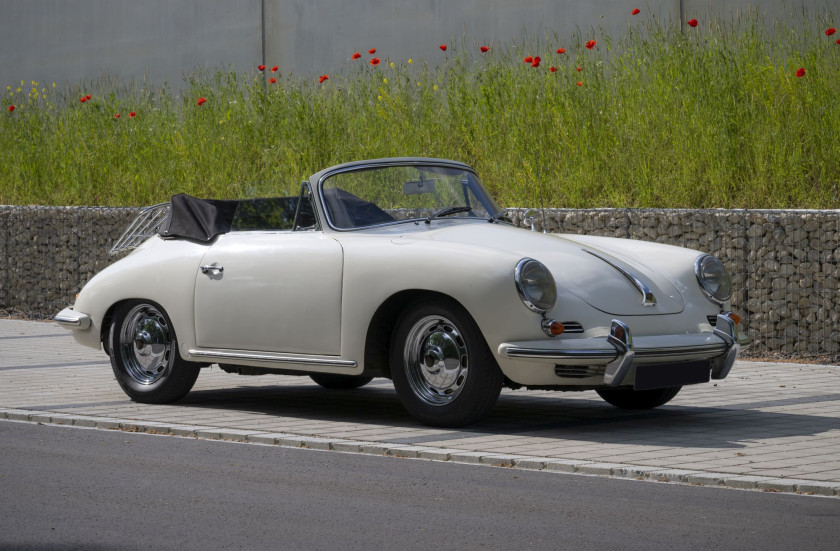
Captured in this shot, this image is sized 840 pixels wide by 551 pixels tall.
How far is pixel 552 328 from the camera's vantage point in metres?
7.27

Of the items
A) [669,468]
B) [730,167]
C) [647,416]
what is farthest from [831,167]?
[669,468]

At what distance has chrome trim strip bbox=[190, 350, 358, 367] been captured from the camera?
8062 mm

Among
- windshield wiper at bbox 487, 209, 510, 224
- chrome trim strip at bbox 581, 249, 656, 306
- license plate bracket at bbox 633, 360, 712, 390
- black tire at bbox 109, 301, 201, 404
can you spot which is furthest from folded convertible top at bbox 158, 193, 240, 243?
license plate bracket at bbox 633, 360, 712, 390

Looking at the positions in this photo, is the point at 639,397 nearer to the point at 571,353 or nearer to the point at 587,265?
the point at 587,265

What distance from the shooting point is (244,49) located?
2264 cm

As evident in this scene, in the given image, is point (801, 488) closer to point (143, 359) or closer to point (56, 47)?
point (143, 359)

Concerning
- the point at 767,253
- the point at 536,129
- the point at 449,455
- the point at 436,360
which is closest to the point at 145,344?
the point at 436,360

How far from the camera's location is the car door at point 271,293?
8133 mm

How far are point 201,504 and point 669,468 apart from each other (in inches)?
90.1

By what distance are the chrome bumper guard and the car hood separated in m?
2.67

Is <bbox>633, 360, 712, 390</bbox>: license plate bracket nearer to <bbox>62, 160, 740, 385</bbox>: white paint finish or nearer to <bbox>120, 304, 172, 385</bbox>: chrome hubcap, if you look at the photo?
<bbox>62, 160, 740, 385</bbox>: white paint finish

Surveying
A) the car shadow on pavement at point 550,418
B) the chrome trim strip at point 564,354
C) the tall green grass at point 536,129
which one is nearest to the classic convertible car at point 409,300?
the chrome trim strip at point 564,354

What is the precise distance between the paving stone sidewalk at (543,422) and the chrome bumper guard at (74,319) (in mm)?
513

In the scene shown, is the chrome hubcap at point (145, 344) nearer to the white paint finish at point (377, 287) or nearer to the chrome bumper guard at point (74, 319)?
the white paint finish at point (377, 287)
